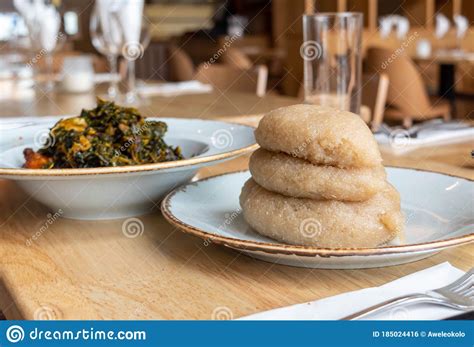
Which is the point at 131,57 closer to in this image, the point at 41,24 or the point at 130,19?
the point at 130,19

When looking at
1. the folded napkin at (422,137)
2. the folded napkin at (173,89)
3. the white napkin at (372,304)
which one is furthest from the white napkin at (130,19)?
the white napkin at (372,304)

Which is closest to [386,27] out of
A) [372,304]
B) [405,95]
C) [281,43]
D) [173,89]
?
[281,43]

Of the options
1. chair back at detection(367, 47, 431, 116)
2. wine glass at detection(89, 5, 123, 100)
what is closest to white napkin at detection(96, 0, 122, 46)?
wine glass at detection(89, 5, 123, 100)

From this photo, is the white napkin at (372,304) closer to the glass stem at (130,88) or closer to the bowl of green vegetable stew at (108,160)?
the bowl of green vegetable stew at (108,160)

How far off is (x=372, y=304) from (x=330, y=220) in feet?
0.37

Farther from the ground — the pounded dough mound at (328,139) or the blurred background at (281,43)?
the pounded dough mound at (328,139)

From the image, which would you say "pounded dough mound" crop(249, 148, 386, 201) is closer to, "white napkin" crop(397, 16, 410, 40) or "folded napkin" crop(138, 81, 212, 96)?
"folded napkin" crop(138, 81, 212, 96)

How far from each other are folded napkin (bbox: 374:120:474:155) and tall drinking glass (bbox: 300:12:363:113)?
0.32 ft

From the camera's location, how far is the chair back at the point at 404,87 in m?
4.68

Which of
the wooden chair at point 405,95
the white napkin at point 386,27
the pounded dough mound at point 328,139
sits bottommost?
the wooden chair at point 405,95

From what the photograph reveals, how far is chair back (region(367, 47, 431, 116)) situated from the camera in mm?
4680

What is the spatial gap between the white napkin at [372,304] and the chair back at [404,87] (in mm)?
4036

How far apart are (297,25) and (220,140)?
5619mm
